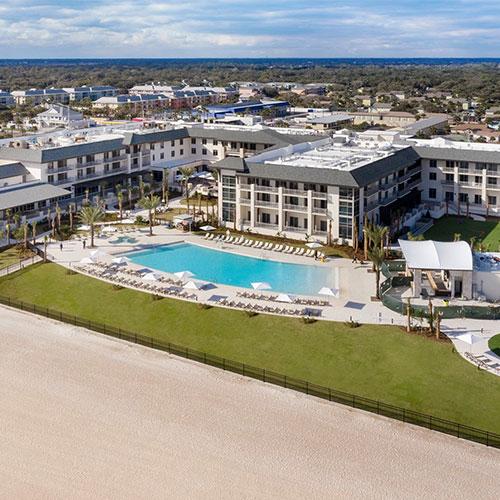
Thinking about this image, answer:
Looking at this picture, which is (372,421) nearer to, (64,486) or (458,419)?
(458,419)

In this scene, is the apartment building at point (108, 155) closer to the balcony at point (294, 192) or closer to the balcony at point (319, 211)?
the balcony at point (294, 192)

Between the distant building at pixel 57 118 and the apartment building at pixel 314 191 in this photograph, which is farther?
the distant building at pixel 57 118

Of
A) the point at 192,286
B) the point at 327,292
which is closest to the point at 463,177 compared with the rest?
the point at 327,292

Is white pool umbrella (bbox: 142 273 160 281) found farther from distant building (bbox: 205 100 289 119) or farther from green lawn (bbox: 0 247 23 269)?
distant building (bbox: 205 100 289 119)

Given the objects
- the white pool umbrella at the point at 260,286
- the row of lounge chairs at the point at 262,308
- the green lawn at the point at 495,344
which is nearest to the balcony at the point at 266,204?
the white pool umbrella at the point at 260,286

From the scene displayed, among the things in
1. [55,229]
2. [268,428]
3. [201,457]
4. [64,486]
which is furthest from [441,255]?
[55,229]

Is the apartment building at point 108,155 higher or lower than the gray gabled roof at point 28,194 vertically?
higher
